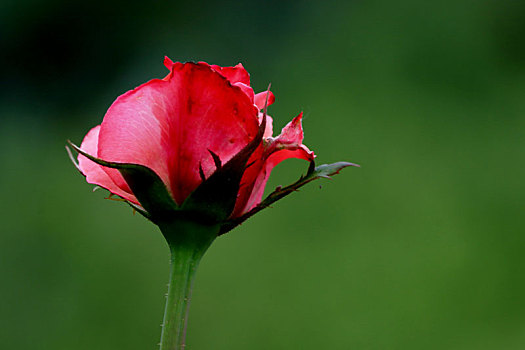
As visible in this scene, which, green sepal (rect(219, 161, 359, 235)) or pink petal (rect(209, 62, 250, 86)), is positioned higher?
pink petal (rect(209, 62, 250, 86))

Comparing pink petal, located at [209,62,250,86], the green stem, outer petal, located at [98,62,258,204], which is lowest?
the green stem

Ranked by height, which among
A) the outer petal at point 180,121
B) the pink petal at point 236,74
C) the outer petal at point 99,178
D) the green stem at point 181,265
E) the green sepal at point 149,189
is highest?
the pink petal at point 236,74

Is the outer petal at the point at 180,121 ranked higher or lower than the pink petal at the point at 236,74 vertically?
lower

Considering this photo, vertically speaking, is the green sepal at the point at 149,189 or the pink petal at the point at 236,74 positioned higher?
the pink petal at the point at 236,74

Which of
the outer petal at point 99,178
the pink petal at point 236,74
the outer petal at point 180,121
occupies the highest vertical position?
the pink petal at point 236,74
